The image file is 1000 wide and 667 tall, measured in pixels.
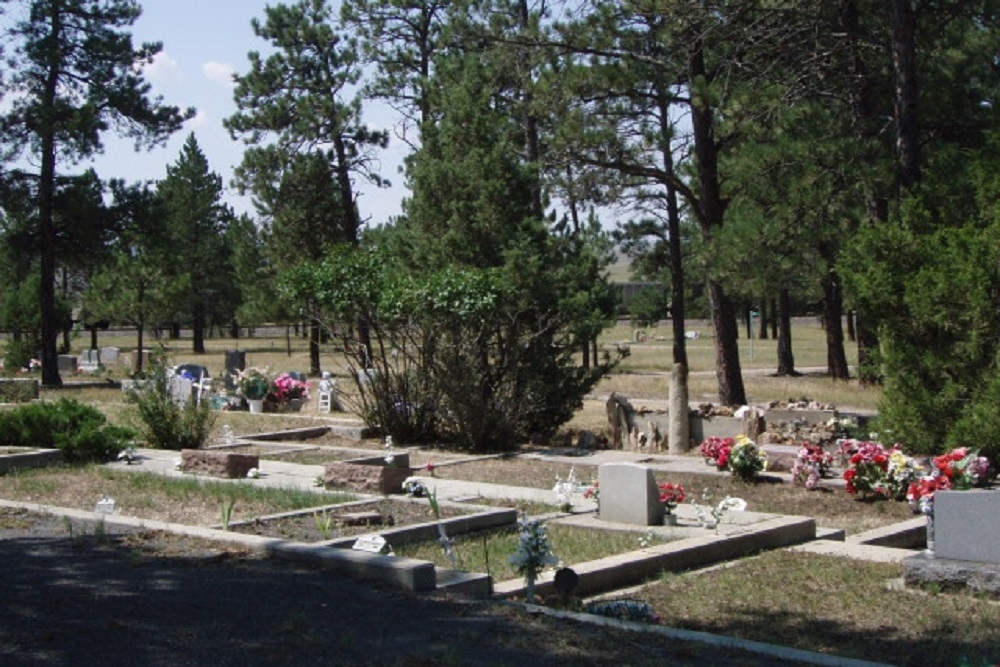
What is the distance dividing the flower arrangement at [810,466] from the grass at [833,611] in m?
Result: 3.56

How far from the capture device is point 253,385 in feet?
76.6

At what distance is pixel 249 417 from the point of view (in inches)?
830

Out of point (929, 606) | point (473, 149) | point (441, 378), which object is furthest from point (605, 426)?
point (929, 606)

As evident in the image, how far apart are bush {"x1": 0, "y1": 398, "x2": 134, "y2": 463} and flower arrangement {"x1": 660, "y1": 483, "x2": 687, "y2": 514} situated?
723 cm

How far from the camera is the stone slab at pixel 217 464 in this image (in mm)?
13398

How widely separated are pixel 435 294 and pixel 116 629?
10740mm

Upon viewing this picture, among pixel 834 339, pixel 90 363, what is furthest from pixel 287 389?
pixel 90 363

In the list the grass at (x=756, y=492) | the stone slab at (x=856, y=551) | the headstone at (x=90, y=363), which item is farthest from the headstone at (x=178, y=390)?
the headstone at (x=90, y=363)

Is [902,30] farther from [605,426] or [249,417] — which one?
[249,417]

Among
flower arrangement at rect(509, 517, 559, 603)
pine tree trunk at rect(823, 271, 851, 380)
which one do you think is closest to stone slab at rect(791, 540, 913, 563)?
flower arrangement at rect(509, 517, 559, 603)

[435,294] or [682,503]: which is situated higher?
[435,294]

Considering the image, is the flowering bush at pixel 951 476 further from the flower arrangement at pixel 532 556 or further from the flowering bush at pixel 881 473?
the flower arrangement at pixel 532 556

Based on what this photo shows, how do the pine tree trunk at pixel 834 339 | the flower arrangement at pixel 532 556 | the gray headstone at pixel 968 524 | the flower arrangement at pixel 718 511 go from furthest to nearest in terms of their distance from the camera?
1. the pine tree trunk at pixel 834 339
2. the flower arrangement at pixel 718 511
3. the gray headstone at pixel 968 524
4. the flower arrangement at pixel 532 556

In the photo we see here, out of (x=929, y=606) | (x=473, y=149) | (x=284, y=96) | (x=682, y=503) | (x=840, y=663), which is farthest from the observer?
(x=284, y=96)
